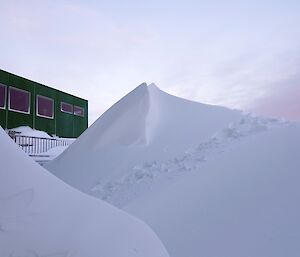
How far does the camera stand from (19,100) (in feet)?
62.6

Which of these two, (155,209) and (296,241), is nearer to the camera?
(296,241)

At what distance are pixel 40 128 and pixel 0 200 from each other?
20247 mm

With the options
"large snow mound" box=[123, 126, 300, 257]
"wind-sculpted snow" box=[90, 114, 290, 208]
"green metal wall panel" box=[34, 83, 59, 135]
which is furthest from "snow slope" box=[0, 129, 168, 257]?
"green metal wall panel" box=[34, 83, 59, 135]

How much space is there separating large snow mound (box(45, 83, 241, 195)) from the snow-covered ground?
3 centimetres

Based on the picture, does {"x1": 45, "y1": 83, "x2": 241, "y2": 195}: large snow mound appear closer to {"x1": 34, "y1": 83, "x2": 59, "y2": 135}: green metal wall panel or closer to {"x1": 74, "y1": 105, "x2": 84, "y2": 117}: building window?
{"x1": 34, "y1": 83, "x2": 59, "y2": 135}: green metal wall panel

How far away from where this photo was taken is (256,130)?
24.7ft

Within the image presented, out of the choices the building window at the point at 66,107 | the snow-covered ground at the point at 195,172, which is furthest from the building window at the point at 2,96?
the snow-covered ground at the point at 195,172

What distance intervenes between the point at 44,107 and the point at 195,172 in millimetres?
18427

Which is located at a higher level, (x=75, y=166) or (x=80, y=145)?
(x=80, y=145)

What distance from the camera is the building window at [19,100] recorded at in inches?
722

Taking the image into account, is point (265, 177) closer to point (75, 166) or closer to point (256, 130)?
point (256, 130)

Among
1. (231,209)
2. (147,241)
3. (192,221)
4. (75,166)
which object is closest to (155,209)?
Answer: (192,221)

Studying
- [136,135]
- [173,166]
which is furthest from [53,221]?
[136,135]

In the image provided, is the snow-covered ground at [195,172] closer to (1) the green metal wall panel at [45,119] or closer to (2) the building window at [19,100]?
(2) the building window at [19,100]
